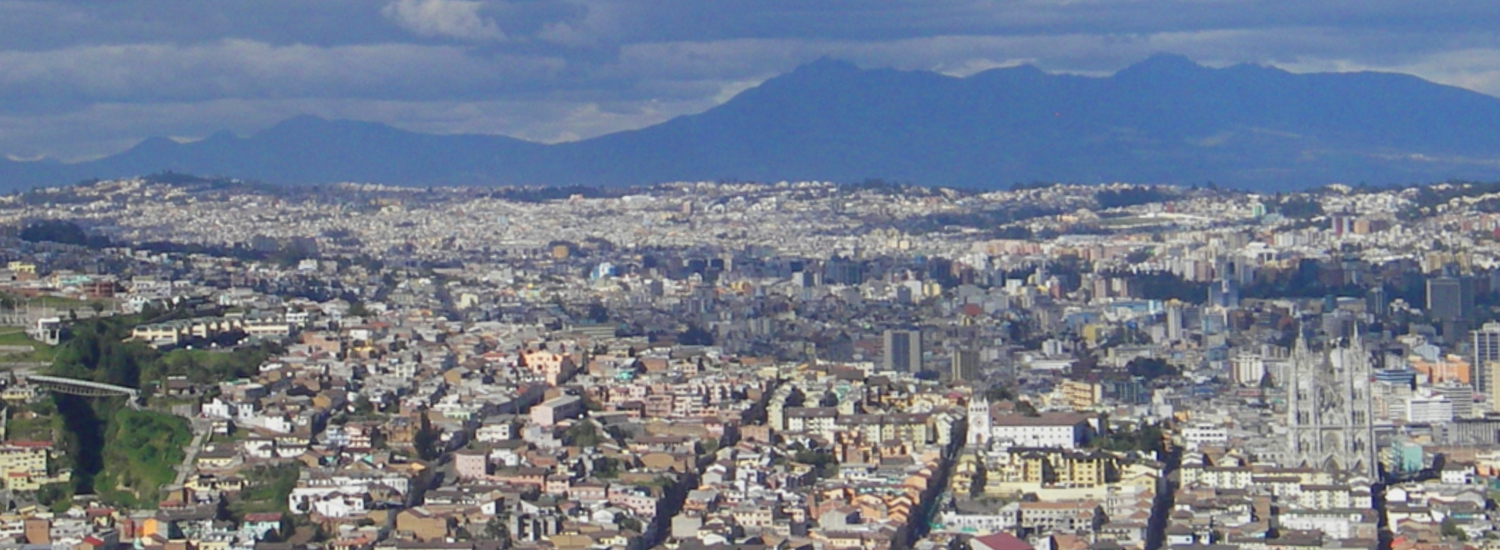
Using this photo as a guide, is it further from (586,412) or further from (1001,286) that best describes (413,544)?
(1001,286)

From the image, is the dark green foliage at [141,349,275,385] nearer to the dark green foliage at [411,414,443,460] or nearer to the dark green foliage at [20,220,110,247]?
the dark green foliage at [411,414,443,460]

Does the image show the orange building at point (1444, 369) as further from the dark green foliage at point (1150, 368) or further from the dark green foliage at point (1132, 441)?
the dark green foliage at point (1132, 441)

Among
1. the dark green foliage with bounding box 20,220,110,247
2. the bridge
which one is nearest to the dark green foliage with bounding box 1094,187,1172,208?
the dark green foliage with bounding box 20,220,110,247

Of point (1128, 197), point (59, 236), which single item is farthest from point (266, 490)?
point (1128, 197)

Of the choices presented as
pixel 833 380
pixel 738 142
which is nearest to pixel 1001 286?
pixel 833 380

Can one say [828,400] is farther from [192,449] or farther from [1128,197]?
[1128,197]

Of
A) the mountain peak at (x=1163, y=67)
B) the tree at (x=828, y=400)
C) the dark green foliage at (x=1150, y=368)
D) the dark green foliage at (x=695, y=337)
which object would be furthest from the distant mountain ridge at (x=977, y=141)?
the tree at (x=828, y=400)
